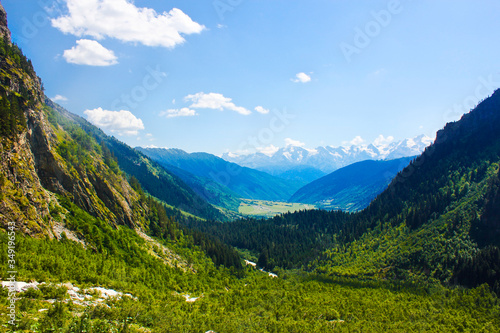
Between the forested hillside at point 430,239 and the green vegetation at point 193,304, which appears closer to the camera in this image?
the green vegetation at point 193,304

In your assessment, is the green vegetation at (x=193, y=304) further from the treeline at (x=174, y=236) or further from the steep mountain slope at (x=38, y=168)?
the treeline at (x=174, y=236)

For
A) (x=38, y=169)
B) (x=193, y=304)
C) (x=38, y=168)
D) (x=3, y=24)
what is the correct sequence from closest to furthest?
1. (x=193, y=304)
2. (x=38, y=169)
3. (x=38, y=168)
4. (x=3, y=24)

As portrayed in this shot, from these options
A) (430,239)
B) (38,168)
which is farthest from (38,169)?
(430,239)

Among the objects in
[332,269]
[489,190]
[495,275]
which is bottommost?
[332,269]

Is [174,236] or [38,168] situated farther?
[174,236]

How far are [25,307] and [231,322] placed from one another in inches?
1041

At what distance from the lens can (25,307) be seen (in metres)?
27.2

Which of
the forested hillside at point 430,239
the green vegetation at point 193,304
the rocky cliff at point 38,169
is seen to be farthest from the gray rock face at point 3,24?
the forested hillside at point 430,239

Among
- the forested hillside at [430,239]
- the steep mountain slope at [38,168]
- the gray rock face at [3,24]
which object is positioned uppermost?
the gray rock face at [3,24]

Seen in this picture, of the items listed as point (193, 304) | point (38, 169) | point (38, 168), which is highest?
point (38, 168)

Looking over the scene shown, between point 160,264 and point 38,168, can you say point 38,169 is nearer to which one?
point 38,168

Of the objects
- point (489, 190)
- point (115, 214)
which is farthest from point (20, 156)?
point (489, 190)

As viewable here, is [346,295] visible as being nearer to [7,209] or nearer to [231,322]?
[231,322]

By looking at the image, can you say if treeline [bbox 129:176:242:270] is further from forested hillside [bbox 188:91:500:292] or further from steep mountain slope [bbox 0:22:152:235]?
forested hillside [bbox 188:91:500:292]
